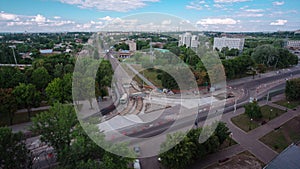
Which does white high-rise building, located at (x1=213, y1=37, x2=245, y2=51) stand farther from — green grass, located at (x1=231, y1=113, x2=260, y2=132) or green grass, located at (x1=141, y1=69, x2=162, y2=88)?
green grass, located at (x1=231, y1=113, x2=260, y2=132)

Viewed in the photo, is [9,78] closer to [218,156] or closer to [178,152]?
[178,152]

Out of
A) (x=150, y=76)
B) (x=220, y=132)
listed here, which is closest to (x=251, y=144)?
(x=220, y=132)

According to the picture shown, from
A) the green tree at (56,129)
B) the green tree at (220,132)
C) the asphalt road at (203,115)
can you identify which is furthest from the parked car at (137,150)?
the green tree at (220,132)

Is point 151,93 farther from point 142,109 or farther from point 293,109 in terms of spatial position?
point 293,109

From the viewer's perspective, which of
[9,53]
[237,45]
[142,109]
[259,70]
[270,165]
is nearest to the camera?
[270,165]

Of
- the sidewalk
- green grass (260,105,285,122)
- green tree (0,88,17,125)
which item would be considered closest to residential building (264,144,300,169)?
the sidewalk

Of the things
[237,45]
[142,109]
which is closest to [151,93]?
[142,109]
